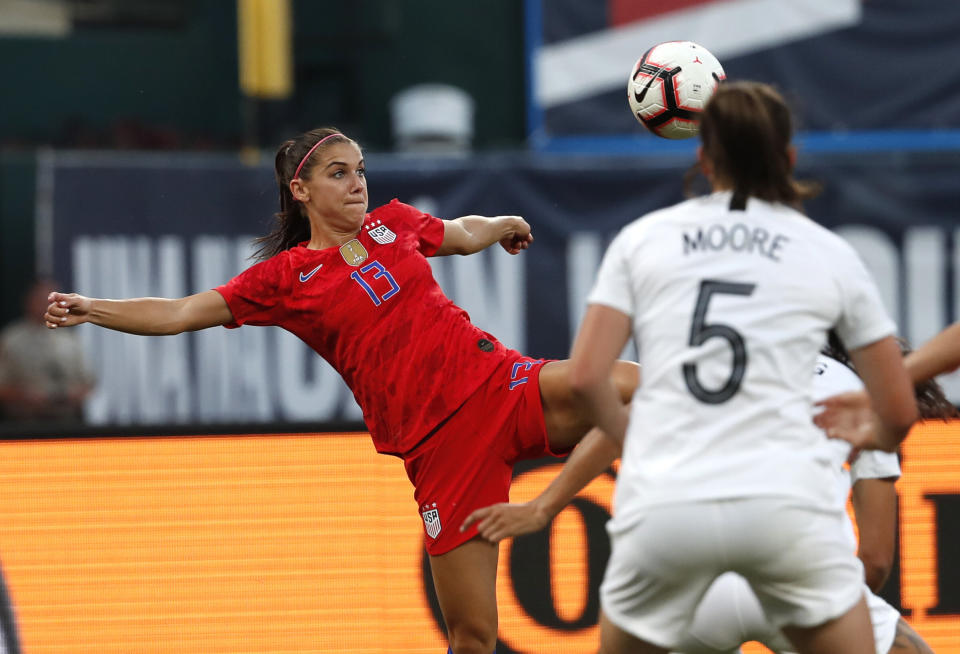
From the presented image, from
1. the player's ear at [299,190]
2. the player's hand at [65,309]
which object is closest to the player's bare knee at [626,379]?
the player's ear at [299,190]

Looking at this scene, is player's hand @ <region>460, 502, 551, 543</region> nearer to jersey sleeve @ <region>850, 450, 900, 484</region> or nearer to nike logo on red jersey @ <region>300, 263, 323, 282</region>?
jersey sleeve @ <region>850, 450, 900, 484</region>

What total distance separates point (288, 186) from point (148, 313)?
744mm

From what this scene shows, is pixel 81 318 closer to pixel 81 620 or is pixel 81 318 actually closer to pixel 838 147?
pixel 81 620

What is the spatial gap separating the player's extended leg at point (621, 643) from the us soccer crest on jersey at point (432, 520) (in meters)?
1.31

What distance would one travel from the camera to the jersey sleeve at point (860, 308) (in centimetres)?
299

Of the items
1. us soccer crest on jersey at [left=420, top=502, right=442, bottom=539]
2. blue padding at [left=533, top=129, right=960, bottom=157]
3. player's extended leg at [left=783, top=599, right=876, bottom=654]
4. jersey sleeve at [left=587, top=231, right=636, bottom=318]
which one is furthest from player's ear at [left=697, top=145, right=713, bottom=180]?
blue padding at [left=533, top=129, right=960, bottom=157]

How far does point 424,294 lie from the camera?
458cm

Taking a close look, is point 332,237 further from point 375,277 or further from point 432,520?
point 432,520

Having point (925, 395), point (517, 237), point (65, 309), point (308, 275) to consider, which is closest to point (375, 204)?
point (517, 237)

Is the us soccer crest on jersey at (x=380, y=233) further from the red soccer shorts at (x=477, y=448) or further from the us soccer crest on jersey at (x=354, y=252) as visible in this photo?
the red soccer shorts at (x=477, y=448)

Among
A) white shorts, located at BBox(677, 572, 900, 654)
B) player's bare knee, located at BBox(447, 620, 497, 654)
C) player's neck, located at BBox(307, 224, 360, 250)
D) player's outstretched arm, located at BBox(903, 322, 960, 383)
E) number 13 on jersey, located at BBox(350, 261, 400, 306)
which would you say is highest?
player's neck, located at BBox(307, 224, 360, 250)

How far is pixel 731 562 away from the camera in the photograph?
295 centimetres

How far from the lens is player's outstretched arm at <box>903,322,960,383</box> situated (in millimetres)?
3486

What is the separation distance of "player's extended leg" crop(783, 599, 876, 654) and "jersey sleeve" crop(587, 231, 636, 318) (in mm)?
853
